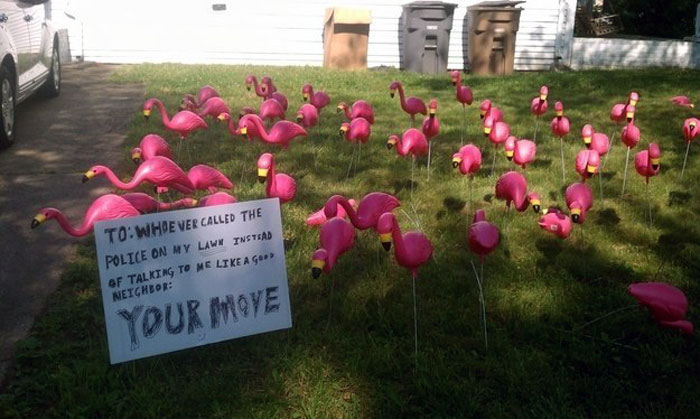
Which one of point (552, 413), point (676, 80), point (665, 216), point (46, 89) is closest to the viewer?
point (552, 413)

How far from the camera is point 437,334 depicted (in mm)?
3320

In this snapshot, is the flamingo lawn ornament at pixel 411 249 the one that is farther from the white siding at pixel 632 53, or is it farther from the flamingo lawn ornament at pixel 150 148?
the white siding at pixel 632 53

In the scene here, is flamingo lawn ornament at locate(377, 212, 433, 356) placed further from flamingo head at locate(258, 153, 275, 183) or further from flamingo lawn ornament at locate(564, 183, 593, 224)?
flamingo lawn ornament at locate(564, 183, 593, 224)

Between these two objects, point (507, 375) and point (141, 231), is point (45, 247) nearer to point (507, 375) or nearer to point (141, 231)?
point (141, 231)

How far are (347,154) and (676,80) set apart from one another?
23.7 ft

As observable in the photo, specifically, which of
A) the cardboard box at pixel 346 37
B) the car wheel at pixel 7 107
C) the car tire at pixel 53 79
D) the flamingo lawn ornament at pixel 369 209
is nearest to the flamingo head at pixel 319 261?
the flamingo lawn ornament at pixel 369 209

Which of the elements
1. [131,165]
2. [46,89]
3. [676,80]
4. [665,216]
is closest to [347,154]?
[131,165]

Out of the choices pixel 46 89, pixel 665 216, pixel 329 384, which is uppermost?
pixel 46 89

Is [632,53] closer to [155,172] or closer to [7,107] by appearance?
[7,107]

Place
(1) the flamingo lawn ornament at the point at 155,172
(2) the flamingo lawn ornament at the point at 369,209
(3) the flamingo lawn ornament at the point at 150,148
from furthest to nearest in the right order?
1. (3) the flamingo lawn ornament at the point at 150,148
2. (1) the flamingo lawn ornament at the point at 155,172
3. (2) the flamingo lawn ornament at the point at 369,209

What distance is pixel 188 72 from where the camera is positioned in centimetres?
1123

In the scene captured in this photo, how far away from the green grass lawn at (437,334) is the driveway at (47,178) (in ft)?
0.47

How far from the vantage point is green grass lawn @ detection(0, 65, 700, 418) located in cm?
281

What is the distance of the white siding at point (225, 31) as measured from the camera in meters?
→ 13.1
